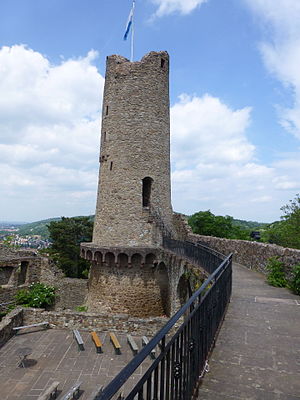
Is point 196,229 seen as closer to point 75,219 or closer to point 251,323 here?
point 75,219

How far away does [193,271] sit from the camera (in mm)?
11055

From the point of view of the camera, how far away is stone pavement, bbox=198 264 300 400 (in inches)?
124

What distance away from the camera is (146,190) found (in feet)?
58.2

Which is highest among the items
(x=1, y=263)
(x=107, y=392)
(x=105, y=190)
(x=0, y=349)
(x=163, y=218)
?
(x=105, y=190)

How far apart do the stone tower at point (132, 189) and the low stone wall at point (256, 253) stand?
3.53 m

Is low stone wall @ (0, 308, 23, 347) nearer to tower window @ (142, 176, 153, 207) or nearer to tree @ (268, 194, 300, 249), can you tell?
tower window @ (142, 176, 153, 207)

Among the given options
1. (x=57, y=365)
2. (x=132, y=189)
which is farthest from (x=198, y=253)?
(x=132, y=189)

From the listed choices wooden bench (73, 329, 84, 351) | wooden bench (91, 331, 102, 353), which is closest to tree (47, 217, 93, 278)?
wooden bench (73, 329, 84, 351)

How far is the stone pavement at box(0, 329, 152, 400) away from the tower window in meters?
7.65

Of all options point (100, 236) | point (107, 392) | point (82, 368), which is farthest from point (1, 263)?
point (107, 392)

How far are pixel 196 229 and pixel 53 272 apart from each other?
16895mm

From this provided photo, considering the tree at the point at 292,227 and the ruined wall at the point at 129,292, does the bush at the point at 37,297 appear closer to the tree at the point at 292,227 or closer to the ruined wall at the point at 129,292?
the ruined wall at the point at 129,292

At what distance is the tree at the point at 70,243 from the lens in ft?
112

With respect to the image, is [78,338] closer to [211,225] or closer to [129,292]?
[129,292]
